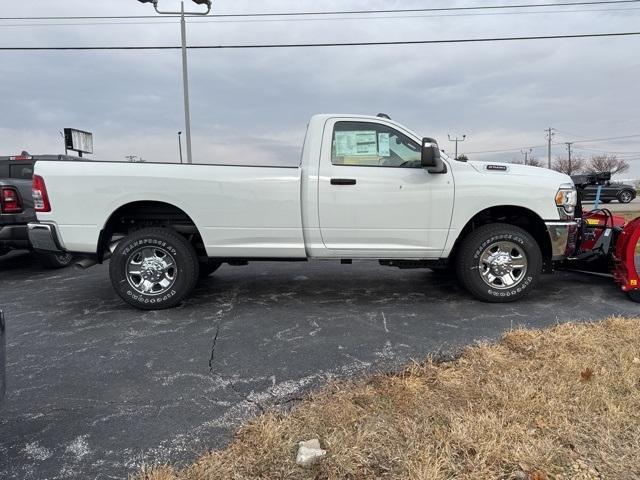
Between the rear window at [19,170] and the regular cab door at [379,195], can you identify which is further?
the rear window at [19,170]

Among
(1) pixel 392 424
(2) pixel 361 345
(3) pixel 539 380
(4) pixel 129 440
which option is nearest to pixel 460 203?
(2) pixel 361 345

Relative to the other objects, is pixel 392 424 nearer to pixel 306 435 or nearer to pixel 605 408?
pixel 306 435

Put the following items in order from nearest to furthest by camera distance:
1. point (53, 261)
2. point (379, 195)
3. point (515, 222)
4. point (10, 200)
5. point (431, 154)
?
point (431, 154) → point (379, 195) → point (515, 222) → point (10, 200) → point (53, 261)

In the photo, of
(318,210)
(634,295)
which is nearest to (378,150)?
(318,210)

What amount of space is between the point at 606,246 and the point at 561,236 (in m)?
0.96

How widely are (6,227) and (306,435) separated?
573 cm

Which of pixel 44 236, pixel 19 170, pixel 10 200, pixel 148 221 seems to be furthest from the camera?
pixel 19 170

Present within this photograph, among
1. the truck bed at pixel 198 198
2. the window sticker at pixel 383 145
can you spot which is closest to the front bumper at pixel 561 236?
the window sticker at pixel 383 145

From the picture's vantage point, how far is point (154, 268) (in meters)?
5.03

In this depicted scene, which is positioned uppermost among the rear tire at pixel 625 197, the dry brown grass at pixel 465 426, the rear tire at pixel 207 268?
the rear tire at pixel 625 197

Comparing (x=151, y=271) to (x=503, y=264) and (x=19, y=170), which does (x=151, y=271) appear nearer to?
(x=503, y=264)

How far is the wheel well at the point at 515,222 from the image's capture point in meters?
5.24

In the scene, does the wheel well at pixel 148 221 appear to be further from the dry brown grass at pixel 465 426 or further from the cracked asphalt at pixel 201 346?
the dry brown grass at pixel 465 426

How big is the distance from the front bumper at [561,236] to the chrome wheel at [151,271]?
3.98 meters
